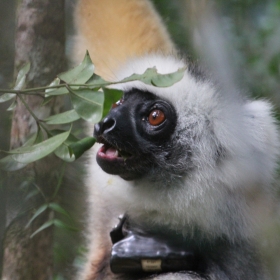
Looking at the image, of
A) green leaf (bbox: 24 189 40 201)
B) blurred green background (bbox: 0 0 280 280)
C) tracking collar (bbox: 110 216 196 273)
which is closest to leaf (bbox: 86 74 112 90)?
blurred green background (bbox: 0 0 280 280)

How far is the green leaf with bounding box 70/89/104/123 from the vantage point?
160 cm

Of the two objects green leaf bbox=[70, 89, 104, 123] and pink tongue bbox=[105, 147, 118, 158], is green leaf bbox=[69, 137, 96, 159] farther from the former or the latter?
pink tongue bbox=[105, 147, 118, 158]

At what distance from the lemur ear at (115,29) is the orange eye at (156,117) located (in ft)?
2.98

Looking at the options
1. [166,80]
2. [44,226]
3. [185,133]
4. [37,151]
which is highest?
[166,80]

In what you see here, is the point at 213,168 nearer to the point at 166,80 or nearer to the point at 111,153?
the point at 111,153

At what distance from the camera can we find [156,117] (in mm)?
2402

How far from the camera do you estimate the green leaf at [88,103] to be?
5.25 feet

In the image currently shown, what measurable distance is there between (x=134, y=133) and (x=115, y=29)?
119 cm

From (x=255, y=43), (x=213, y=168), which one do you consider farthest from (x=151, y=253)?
(x=255, y=43)

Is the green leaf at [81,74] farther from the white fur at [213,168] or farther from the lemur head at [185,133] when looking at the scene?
the white fur at [213,168]

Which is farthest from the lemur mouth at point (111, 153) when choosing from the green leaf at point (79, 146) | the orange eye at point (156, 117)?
the green leaf at point (79, 146)

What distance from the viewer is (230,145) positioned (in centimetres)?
241

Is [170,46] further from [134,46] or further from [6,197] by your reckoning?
[6,197]

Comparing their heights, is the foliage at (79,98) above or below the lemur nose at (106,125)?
above
